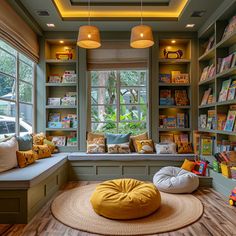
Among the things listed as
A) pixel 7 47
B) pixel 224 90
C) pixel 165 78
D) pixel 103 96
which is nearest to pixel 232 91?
pixel 224 90

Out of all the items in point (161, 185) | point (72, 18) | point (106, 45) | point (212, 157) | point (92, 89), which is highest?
point (72, 18)

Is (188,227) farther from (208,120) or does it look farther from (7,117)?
(7,117)

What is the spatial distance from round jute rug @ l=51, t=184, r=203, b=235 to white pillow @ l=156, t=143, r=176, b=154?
3.63 feet

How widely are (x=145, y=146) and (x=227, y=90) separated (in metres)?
1.76

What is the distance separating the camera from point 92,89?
4934mm

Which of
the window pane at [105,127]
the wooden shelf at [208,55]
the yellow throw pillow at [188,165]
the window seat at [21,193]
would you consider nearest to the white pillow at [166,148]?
the yellow throw pillow at [188,165]

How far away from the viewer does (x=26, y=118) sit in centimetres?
439

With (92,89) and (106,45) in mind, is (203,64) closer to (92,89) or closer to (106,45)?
(106,45)

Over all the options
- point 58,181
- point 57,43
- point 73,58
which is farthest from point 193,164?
point 57,43

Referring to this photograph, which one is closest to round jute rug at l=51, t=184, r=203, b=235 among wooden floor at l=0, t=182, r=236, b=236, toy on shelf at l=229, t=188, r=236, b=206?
wooden floor at l=0, t=182, r=236, b=236

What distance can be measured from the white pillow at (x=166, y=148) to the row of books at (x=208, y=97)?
3.48 ft

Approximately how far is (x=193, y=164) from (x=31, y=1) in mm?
3756

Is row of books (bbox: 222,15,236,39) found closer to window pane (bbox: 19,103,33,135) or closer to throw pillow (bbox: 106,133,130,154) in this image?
throw pillow (bbox: 106,133,130,154)

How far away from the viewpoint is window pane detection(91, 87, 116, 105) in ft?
16.1
